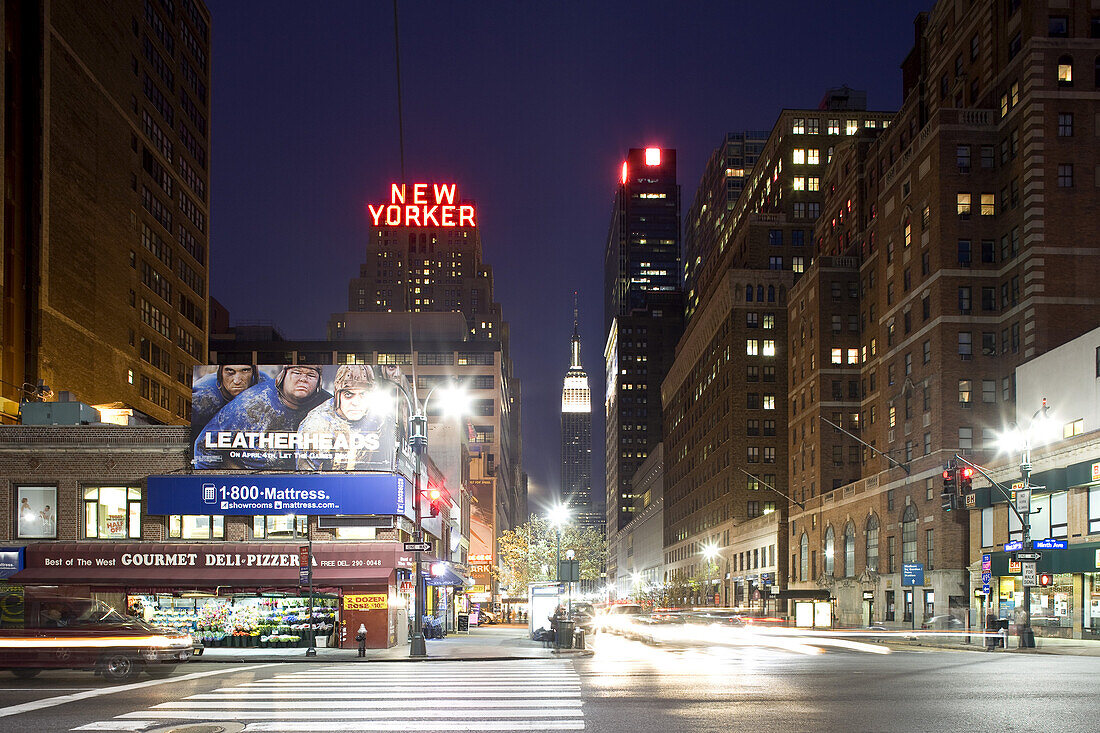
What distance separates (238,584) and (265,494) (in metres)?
3.56

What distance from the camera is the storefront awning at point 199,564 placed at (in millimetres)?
40281

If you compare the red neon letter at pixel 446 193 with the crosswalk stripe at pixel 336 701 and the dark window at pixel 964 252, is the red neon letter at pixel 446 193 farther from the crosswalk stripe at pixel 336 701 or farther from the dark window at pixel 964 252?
the crosswalk stripe at pixel 336 701

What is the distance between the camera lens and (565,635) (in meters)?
37.6

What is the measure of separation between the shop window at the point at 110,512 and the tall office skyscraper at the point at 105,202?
24.1 m

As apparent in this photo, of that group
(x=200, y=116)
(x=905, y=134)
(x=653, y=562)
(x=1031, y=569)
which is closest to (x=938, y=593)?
(x=1031, y=569)

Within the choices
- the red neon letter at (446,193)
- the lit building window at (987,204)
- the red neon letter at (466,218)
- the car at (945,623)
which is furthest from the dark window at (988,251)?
the red neon letter at (446,193)

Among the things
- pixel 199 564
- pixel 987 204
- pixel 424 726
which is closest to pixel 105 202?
pixel 199 564

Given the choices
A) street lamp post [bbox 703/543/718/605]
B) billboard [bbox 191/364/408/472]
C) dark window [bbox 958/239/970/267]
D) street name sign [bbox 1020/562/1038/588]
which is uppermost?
dark window [bbox 958/239/970/267]

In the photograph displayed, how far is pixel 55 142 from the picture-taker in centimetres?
7019

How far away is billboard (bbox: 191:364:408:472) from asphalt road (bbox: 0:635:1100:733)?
40.6 feet

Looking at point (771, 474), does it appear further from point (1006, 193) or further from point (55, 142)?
point (55, 142)

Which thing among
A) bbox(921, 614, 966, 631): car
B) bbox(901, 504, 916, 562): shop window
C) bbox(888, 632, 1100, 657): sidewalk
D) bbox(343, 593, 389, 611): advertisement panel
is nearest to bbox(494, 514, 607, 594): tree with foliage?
bbox(901, 504, 916, 562): shop window

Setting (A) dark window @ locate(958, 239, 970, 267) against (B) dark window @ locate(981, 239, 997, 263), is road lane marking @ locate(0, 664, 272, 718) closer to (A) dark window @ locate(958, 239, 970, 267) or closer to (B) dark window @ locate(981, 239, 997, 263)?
(A) dark window @ locate(958, 239, 970, 267)

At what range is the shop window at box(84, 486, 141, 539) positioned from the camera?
41781mm
